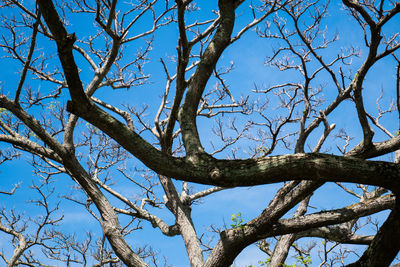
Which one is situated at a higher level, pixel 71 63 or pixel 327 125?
pixel 327 125

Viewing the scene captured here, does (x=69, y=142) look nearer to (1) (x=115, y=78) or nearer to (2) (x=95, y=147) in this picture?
(1) (x=115, y=78)

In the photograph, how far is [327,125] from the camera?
657cm

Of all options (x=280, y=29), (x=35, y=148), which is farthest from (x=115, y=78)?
(x=280, y=29)

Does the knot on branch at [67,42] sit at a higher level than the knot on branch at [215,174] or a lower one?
higher

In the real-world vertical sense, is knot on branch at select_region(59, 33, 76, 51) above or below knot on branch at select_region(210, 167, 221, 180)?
above

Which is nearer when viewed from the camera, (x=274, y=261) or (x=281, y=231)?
(x=281, y=231)

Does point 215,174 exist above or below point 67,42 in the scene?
below

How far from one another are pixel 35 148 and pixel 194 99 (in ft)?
12.0

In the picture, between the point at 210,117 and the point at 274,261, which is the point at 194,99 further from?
the point at 210,117

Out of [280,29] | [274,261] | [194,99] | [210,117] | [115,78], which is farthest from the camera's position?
[210,117]

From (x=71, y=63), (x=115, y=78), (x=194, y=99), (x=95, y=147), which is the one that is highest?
(x=115, y=78)

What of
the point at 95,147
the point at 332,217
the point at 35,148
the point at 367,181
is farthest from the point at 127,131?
the point at 95,147

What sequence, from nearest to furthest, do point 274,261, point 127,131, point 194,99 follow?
point 127,131
point 194,99
point 274,261

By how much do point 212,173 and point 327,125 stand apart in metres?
3.91
